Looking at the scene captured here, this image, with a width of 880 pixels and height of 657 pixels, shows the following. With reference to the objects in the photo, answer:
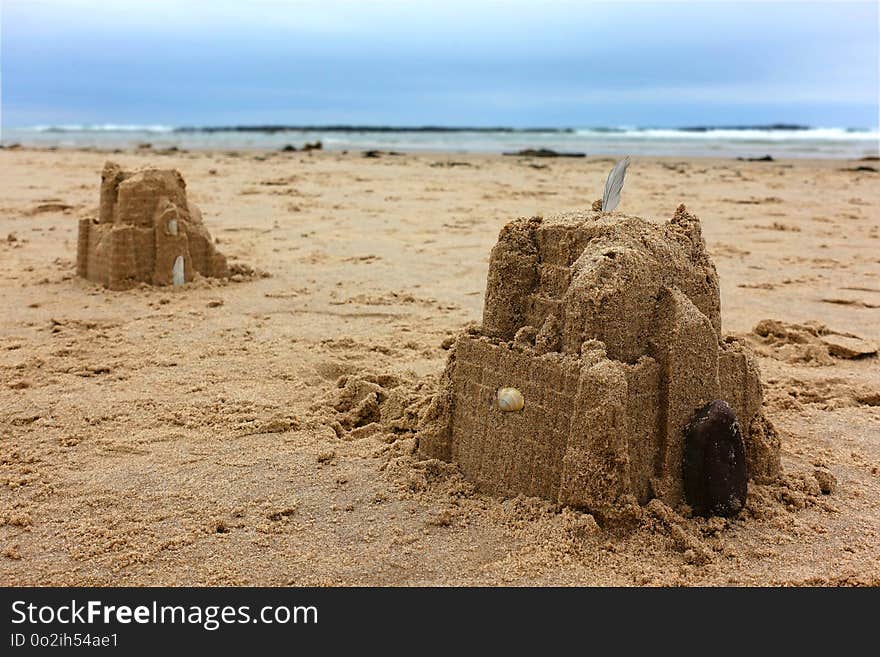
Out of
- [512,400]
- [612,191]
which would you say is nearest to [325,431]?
[512,400]

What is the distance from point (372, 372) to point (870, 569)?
2097mm

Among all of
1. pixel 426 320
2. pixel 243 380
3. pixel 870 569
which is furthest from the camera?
pixel 426 320

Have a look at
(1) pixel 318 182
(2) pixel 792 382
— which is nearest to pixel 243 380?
(2) pixel 792 382

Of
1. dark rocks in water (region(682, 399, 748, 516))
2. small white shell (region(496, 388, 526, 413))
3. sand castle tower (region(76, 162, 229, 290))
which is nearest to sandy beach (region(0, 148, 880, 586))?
dark rocks in water (region(682, 399, 748, 516))

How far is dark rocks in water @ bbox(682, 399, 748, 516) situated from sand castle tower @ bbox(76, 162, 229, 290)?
12.2 feet

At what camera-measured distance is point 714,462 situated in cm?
219

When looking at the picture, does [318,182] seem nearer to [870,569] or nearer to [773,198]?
[773,198]

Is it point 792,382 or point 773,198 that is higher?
point 773,198

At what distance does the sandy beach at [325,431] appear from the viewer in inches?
82.0

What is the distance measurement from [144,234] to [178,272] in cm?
32

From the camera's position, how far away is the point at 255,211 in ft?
26.9

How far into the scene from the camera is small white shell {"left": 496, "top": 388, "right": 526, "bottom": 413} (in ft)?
7.48

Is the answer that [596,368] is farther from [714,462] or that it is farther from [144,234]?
[144,234]

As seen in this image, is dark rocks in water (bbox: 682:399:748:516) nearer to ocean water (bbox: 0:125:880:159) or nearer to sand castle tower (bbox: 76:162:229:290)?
sand castle tower (bbox: 76:162:229:290)
